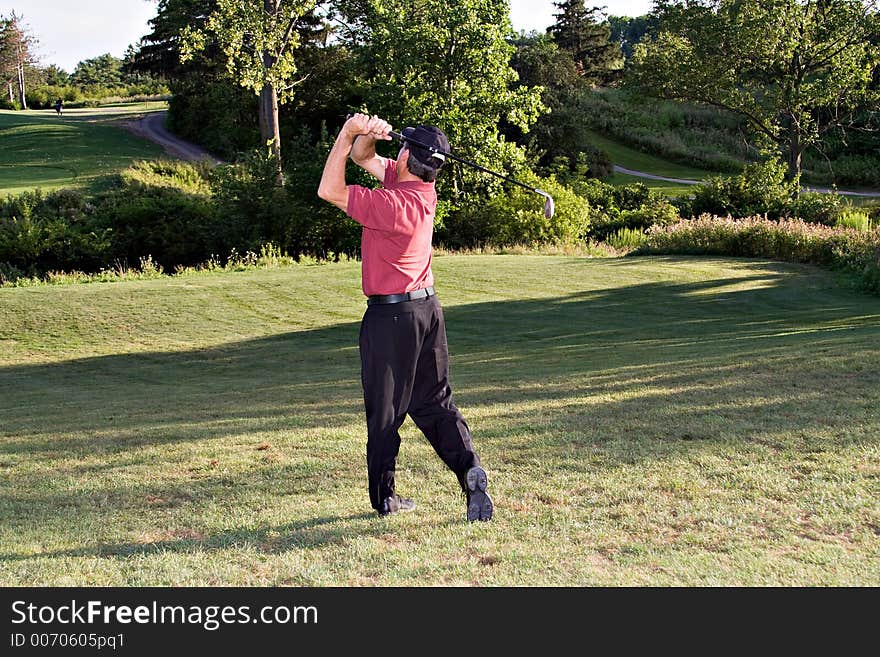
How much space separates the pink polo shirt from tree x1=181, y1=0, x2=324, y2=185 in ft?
112

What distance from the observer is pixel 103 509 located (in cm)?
604

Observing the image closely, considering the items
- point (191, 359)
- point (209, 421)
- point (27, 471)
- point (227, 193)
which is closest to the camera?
point (27, 471)

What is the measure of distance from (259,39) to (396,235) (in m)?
38.5

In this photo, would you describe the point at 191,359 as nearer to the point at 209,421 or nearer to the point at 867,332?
the point at 209,421

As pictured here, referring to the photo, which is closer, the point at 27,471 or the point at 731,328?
the point at 27,471

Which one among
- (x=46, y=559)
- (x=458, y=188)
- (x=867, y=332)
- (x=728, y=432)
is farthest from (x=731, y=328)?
(x=458, y=188)

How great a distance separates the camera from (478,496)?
17.7ft

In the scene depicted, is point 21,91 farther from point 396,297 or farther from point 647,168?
point 396,297

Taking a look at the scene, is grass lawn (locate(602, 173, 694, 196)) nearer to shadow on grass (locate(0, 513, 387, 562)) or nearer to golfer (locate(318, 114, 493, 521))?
golfer (locate(318, 114, 493, 521))

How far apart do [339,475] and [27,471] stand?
2.71m

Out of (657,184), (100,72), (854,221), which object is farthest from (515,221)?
(100,72)

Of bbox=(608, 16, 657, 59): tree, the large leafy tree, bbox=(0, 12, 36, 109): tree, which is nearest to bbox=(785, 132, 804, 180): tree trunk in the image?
the large leafy tree

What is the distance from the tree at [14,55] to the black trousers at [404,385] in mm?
82763

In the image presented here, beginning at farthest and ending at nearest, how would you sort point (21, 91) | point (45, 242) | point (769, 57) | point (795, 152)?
point (21, 91) < point (795, 152) < point (769, 57) < point (45, 242)
